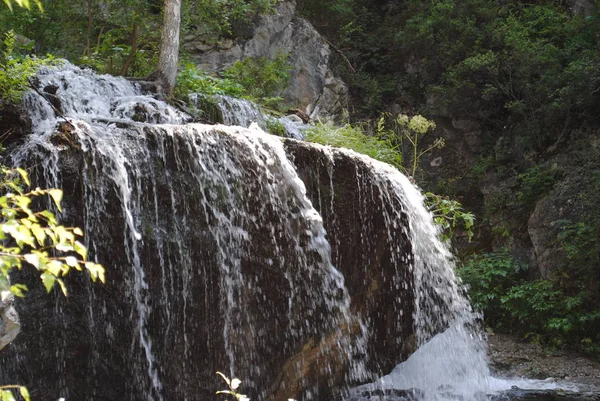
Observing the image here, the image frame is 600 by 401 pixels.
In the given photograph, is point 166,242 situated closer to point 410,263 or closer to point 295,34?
point 410,263

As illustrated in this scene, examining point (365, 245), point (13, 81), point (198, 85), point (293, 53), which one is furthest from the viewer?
point (293, 53)

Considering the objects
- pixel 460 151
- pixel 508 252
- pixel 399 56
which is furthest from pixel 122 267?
pixel 399 56

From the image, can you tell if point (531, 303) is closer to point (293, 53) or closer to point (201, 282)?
point (201, 282)

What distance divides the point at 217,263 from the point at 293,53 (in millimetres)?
8162

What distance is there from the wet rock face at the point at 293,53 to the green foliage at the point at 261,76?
457 mm

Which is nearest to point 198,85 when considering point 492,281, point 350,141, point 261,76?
point 350,141

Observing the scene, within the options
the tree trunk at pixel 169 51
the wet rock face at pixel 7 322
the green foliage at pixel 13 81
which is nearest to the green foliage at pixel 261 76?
the tree trunk at pixel 169 51

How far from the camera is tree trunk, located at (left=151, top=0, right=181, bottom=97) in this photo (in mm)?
6770

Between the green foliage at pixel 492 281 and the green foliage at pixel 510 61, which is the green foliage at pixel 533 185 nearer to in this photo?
the green foliage at pixel 510 61

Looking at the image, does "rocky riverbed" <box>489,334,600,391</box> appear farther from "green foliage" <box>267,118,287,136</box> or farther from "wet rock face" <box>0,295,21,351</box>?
"wet rock face" <box>0,295,21,351</box>

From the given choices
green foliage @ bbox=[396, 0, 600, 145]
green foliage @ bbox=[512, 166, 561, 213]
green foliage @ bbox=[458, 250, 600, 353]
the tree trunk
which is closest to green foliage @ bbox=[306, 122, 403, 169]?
the tree trunk

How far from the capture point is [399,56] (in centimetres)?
1302

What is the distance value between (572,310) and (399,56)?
693cm

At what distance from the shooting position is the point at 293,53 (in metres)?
11.8
